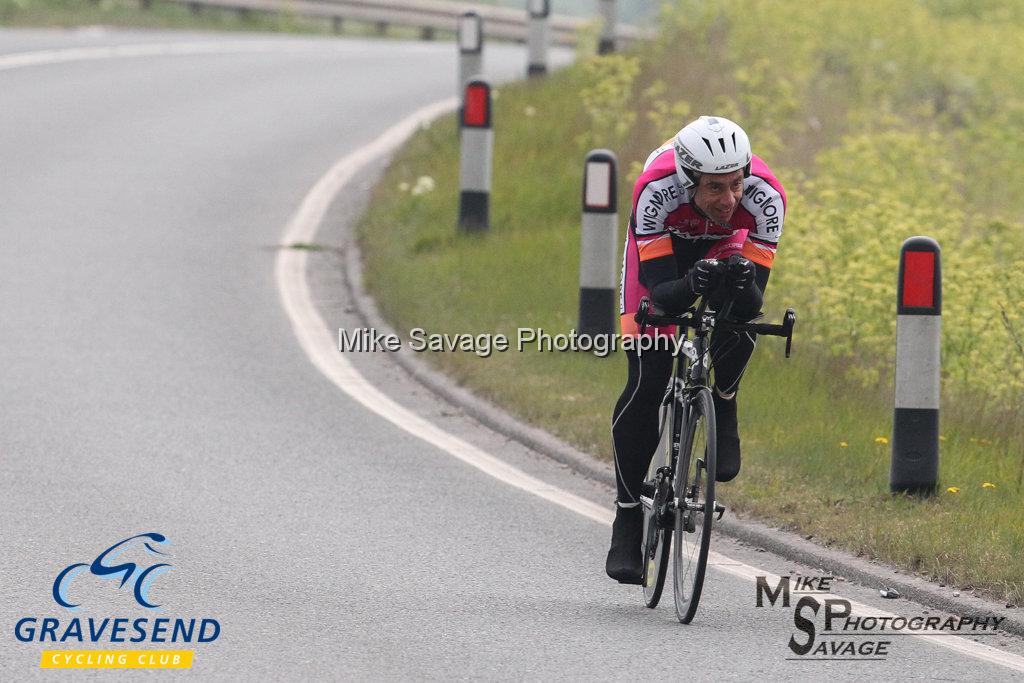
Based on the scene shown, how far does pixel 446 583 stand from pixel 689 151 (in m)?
1.97

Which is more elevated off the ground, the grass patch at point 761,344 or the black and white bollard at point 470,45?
the black and white bollard at point 470,45

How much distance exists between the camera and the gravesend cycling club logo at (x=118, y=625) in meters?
5.67

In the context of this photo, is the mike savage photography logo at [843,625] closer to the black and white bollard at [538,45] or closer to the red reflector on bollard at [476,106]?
the red reflector on bollard at [476,106]

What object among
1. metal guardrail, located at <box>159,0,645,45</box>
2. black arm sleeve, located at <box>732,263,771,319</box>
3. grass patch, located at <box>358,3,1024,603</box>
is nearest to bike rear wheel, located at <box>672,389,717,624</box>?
black arm sleeve, located at <box>732,263,771,319</box>

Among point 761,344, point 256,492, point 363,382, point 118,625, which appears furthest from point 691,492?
point 761,344

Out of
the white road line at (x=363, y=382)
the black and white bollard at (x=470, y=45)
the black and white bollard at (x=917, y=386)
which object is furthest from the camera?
the black and white bollard at (x=470, y=45)

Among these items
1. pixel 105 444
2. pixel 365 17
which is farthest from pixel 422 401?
pixel 365 17

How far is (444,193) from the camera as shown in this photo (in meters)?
14.7

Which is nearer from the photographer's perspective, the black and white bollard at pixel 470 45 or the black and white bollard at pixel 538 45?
the black and white bollard at pixel 470 45

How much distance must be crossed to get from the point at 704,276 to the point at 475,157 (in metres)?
7.44

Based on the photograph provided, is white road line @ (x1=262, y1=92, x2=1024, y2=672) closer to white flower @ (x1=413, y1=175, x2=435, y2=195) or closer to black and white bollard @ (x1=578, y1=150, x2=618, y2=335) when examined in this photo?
white flower @ (x1=413, y1=175, x2=435, y2=195)

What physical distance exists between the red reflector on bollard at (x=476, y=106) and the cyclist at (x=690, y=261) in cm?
665

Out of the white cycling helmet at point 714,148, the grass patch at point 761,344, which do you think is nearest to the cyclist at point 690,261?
the white cycling helmet at point 714,148

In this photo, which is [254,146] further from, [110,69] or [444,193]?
[110,69]
